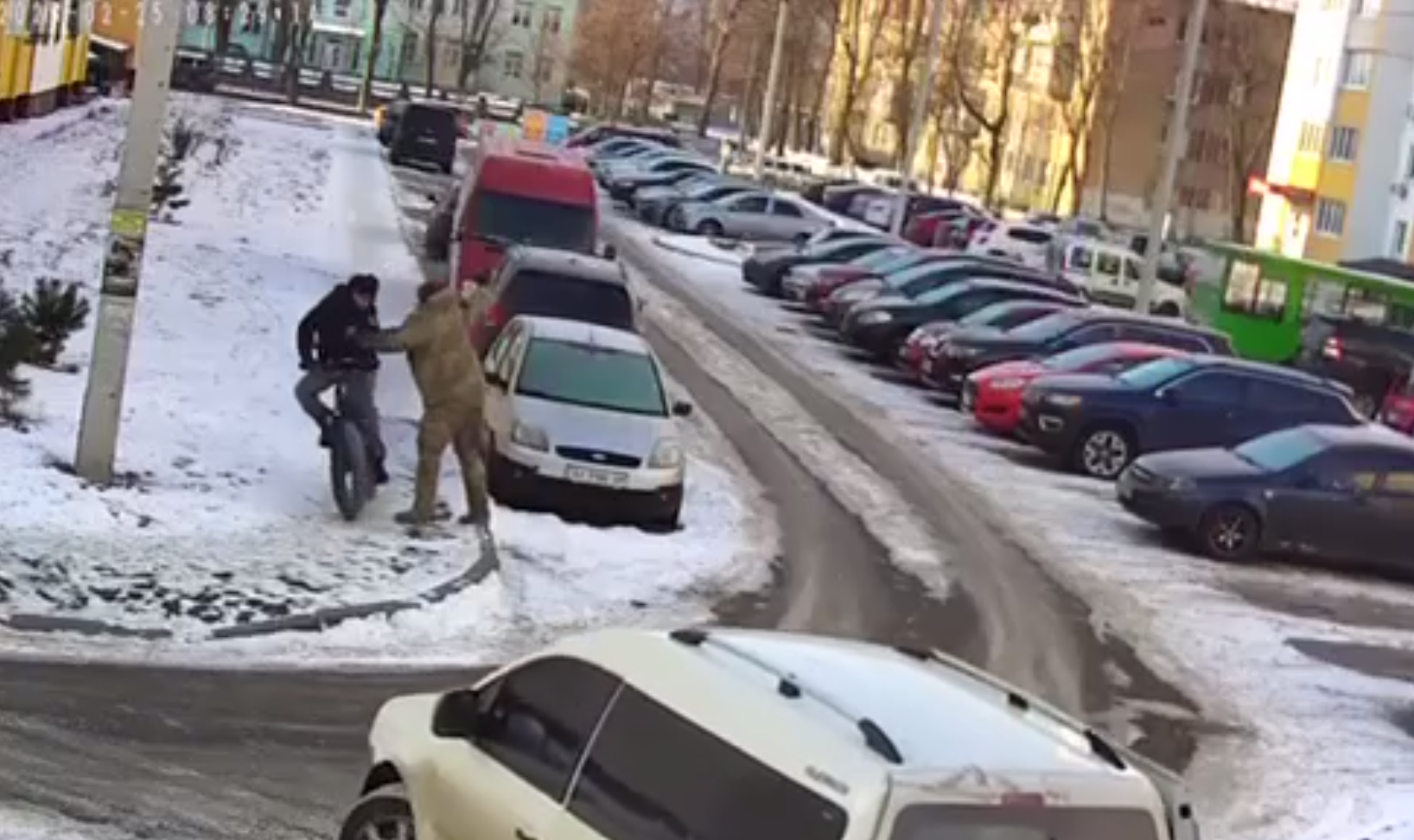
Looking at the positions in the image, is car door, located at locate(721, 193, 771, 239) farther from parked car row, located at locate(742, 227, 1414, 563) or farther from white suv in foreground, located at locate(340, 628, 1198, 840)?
white suv in foreground, located at locate(340, 628, 1198, 840)

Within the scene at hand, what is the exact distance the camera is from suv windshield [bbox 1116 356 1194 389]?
27359 millimetres

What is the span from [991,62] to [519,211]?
2558 inches

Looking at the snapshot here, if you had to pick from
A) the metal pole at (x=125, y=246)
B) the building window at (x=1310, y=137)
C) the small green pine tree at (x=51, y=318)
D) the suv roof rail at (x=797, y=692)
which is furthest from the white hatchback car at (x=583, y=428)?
the building window at (x=1310, y=137)

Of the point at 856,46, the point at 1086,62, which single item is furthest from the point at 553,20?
the point at 1086,62

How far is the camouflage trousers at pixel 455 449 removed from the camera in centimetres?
1680

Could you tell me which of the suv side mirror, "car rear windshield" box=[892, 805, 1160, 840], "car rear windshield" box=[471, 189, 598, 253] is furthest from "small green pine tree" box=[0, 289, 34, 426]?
"car rear windshield" box=[892, 805, 1160, 840]

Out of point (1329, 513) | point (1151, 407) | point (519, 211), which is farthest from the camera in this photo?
point (519, 211)

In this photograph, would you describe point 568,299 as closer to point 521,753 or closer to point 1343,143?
point 521,753

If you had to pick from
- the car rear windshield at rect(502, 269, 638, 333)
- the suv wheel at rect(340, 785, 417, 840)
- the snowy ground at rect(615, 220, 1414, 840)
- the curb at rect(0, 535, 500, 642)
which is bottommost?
the snowy ground at rect(615, 220, 1414, 840)

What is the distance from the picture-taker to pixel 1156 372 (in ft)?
91.0

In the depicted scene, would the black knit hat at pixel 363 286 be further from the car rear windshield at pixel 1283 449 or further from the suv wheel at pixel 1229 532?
the car rear windshield at pixel 1283 449

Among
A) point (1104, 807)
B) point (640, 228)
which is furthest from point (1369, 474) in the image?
point (640, 228)

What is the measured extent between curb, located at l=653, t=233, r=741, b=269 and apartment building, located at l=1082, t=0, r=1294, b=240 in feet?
129

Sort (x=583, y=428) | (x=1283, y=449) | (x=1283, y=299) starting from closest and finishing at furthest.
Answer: (x=583, y=428)
(x=1283, y=449)
(x=1283, y=299)
